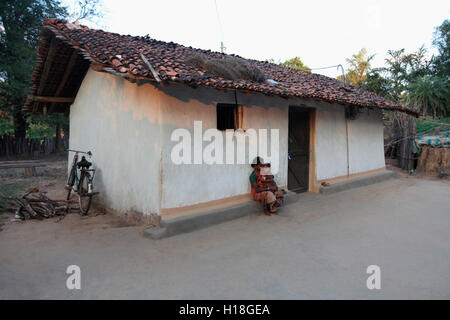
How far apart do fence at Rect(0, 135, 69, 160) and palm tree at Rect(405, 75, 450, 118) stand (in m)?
23.2

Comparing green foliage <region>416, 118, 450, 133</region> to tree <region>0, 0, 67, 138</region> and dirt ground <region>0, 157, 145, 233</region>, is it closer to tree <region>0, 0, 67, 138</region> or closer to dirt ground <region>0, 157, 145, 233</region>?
dirt ground <region>0, 157, 145, 233</region>

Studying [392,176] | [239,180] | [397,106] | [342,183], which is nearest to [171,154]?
[239,180]

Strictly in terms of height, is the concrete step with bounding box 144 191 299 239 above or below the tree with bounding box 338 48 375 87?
below

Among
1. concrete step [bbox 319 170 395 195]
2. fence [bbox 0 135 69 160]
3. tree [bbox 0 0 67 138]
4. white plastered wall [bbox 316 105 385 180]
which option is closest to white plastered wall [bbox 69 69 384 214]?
white plastered wall [bbox 316 105 385 180]

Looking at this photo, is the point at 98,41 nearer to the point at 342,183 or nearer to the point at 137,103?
the point at 137,103

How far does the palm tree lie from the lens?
19812 millimetres

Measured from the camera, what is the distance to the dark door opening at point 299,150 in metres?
8.13

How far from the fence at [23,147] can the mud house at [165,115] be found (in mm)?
9614

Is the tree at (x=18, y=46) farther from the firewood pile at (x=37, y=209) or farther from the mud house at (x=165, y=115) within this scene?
the firewood pile at (x=37, y=209)

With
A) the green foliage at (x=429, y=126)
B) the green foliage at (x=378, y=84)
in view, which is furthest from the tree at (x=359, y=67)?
the green foliage at (x=429, y=126)

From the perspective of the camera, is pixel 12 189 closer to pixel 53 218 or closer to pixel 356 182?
pixel 53 218

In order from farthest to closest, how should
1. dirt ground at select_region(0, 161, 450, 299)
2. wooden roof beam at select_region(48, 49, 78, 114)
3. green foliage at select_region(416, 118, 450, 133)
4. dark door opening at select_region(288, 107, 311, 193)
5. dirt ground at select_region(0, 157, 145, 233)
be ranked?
1. green foliage at select_region(416, 118, 450, 133)
2. dark door opening at select_region(288, 107, 311, 193)
3. wooden roof beam at select_region(48, 49, 78, 114)
4. dirt ground at select_region(0, 157, 145, 233)
5. dirt ground at select_region(0, 161, 450, 299)

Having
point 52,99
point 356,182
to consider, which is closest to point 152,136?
point 52,99
